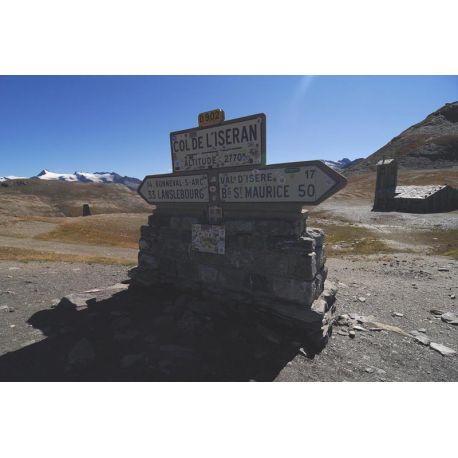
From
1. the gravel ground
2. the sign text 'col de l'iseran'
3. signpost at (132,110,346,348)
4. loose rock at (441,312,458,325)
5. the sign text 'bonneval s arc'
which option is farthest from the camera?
loose rock at (441,312,458,325)

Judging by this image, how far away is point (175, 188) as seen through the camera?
6.91 meters

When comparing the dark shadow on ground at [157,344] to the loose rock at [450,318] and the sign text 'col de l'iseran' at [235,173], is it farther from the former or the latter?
the loose rock at [450,318]

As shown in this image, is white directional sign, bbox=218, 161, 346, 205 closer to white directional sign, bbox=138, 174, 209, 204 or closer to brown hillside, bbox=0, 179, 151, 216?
white directional sign, bbox=138, 174, 209, 204

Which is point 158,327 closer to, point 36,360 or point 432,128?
point 36,360

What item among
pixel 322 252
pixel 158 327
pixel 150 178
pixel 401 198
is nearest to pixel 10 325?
pixel 158 327

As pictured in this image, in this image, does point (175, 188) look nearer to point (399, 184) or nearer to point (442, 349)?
point (442, 349)

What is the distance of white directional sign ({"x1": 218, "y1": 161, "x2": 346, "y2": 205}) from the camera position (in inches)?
187

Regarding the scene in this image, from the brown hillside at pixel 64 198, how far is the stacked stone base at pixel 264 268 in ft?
260

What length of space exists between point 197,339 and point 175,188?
3475 millimetres

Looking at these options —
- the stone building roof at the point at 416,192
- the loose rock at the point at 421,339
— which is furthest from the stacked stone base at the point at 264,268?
the stone building roof at the point at 416,192

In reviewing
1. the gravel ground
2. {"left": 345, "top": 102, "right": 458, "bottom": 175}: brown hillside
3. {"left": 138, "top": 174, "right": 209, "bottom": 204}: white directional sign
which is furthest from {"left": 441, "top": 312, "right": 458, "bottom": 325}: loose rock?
{"left": 345, "top": 102, "right": 458, "bottom": 175}: brown hillside

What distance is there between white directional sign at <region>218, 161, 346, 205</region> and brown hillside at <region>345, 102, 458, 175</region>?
9991cm

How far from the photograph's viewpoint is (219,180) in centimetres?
608

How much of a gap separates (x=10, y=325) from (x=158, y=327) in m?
3.07
